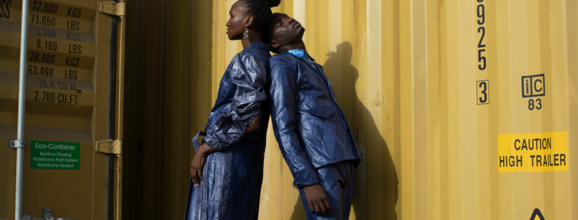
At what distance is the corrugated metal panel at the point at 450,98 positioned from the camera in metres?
2.28

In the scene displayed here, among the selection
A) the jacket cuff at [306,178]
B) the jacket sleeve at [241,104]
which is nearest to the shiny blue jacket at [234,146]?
the jacket sleeve at [241,104]

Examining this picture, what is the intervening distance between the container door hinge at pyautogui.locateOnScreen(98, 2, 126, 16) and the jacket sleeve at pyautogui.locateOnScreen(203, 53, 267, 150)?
142 cm

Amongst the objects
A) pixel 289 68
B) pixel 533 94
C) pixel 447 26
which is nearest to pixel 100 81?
pixel 289 68

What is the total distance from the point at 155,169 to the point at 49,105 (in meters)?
1.46

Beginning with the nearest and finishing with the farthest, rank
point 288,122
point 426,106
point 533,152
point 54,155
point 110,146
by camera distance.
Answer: point 533,152 < point 288,122 < point 426,106 < point 54,155 < point 110,146

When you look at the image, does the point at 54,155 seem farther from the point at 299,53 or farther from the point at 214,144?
the point at 299,53

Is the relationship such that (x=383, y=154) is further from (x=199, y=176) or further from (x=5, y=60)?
(x=5, y=60)

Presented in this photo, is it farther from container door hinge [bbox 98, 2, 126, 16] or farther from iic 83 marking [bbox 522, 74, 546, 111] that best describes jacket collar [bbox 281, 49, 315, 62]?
container door hinge [bbox 98, 2, 126, 16]

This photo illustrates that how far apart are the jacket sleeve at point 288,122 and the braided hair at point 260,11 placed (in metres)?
0.34

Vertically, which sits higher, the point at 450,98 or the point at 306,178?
the point at 450,98

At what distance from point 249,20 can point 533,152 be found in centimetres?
159

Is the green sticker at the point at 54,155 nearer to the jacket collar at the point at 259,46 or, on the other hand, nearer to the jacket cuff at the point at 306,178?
the jacket collar at the point at 259,46

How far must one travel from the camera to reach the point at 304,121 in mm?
2549

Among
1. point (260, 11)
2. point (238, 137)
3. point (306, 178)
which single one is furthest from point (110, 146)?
point (306, 178)
